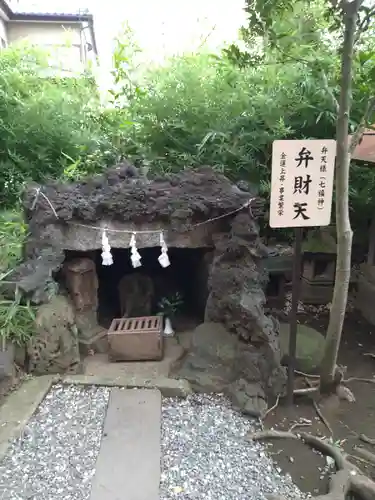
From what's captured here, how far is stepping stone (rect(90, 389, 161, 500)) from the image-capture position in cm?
284

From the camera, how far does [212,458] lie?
320 cm

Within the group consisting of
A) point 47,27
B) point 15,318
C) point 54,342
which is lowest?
point 54,342

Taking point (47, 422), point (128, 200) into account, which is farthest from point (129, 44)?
point (47, 422)

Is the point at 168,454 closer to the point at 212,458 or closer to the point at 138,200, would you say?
the point at 212,458

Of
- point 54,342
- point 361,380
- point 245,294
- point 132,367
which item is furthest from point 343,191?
point 54,342

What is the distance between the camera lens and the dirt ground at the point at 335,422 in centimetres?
325

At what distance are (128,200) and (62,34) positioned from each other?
24.3 feet

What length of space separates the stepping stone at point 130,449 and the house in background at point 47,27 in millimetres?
7674

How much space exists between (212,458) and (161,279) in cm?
298

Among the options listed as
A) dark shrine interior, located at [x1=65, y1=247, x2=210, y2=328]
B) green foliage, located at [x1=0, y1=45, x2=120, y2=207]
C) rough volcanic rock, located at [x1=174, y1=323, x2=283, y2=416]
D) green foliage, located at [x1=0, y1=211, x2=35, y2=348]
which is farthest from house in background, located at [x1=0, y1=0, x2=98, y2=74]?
rough volcanic rock, located at [x1=174, y1=323, x2=283, y2=416]

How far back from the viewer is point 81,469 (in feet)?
9.89

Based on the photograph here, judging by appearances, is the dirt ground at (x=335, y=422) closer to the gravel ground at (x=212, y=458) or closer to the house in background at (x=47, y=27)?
the gravel ground at (x=212, y=458)

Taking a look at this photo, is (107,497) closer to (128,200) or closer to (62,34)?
(128,200)

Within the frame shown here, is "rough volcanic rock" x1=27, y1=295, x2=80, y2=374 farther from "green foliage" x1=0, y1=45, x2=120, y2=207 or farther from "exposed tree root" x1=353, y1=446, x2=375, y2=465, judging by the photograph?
"exposed tree root" x1=353, y1=446, x2=375, y2=465
